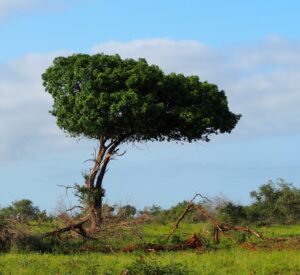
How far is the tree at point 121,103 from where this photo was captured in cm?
2548

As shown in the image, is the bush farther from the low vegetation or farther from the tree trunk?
the tree trunk

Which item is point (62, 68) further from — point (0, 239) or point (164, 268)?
point (164, 268)

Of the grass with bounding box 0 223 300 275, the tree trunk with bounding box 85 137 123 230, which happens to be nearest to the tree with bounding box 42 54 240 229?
the tree trunk with bounding box 85 137 123 230

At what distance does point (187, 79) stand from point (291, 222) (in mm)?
10850

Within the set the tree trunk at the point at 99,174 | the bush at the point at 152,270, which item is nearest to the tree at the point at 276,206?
the tree trunk at the point at 99,174

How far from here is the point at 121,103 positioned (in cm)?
2511

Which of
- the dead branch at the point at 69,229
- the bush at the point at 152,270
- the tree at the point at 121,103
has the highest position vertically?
the tree at the point at 121,103

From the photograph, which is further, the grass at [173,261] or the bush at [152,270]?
the grass at [173,261]

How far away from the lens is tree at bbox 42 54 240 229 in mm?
25484

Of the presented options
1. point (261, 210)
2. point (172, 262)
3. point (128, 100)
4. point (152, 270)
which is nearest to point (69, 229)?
point (172, 262)

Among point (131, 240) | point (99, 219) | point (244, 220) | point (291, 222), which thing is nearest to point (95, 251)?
point (131, 240)

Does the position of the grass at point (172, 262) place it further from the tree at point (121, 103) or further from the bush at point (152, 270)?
the tree at point (121, 103)

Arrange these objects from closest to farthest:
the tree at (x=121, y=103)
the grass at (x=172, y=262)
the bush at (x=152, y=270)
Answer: the bush at (x=152, y=270), the grass at (x=172, y=262), the tree at (x=121, y=103)

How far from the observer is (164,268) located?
13.3 metres
